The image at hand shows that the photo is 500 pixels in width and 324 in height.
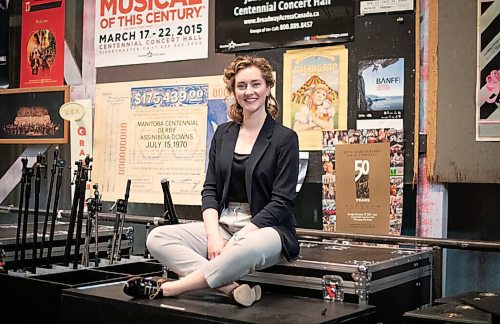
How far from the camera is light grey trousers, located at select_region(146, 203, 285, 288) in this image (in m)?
2.85

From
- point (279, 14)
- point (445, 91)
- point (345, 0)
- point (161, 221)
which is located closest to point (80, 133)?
point (161, 221)

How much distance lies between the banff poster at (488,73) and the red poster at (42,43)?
3060mm

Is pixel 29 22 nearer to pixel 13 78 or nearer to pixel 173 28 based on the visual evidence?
pixel 13 78

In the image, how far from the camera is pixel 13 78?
541 centimetres

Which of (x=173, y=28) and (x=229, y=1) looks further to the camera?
(x=173, y=28)

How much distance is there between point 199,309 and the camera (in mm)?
2680

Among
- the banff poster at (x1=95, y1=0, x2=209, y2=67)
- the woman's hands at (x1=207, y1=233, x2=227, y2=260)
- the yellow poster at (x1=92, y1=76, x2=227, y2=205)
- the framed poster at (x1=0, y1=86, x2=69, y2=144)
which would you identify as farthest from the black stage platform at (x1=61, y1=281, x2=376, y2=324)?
the framed poster at (x1=0, y1=86, x2=69, y2=144)

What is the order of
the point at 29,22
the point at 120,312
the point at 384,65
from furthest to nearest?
1. the point at 29,22
2. the point at 384,65
3. the point at 120,312

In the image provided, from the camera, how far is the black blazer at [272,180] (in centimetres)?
305

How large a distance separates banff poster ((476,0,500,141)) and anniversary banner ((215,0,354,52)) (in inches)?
29.0

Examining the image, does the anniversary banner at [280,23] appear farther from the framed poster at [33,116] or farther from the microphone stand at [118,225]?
the framed poster at [33,116]

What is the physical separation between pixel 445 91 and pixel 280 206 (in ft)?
3.80

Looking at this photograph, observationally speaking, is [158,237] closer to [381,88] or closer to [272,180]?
[272,180]

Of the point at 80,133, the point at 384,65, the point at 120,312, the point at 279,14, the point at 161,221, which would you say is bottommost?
the point at 120,312
